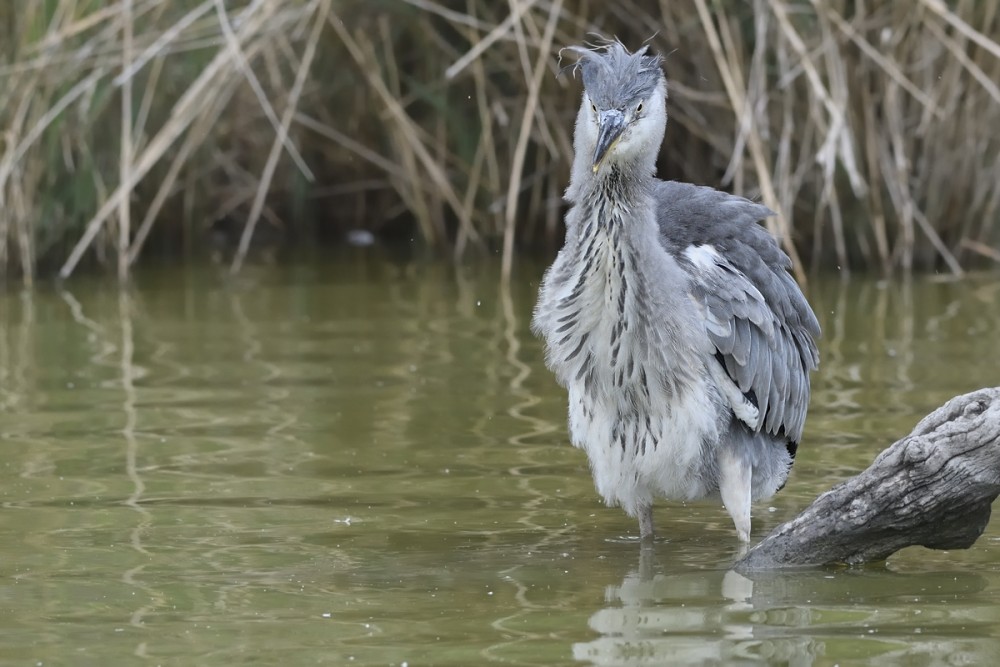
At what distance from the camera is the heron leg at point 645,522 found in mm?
5461

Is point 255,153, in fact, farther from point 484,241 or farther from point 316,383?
point 316,383

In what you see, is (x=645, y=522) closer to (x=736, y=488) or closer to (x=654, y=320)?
(x=736, y=488)

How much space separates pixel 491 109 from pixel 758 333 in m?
6.00

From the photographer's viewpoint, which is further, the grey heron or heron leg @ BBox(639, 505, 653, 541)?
heron leg @ BBox(639, 505, 653, 541)

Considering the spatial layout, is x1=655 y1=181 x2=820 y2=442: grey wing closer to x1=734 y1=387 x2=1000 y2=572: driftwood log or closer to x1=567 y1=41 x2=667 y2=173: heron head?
x1=567 y1=41 x2=667 y2=173: heron head


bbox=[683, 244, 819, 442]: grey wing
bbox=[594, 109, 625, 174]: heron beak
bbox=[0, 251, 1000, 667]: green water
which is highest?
bbox=[594, 109, 625, 174]: heron beak

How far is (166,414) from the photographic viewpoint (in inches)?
283

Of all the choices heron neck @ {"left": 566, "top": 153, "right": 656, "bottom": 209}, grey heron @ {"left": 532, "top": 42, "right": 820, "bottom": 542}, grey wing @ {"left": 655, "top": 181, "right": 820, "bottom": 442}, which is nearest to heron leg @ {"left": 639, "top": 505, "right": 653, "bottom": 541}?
grey heron @ {"left": 532, "top": 42, "right": 820, "bottom": 542}

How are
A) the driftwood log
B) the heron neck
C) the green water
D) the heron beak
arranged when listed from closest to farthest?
the green water, the driftwood log, the heron beak, the heron neck

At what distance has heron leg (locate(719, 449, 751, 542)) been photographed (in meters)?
5.36

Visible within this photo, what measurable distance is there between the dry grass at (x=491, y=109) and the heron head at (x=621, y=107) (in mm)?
3313

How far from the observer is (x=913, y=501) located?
4.73 m

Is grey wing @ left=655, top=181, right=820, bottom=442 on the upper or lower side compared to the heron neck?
lower

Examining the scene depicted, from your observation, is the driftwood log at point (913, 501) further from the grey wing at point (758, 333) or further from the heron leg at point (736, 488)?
the grey wing at point (758, 333)
